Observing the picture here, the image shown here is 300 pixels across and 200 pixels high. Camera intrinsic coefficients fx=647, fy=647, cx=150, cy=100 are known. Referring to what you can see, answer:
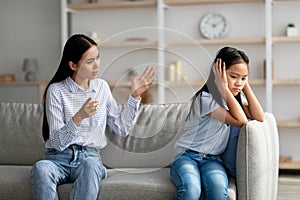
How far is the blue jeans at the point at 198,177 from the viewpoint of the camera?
115 inches

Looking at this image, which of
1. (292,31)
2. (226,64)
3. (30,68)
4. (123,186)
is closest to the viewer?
(123,186)

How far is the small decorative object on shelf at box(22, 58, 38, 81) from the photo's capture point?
677 centimetres

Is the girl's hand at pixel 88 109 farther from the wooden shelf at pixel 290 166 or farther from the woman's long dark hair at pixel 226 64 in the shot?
the wooden shelf at pixel 290 166

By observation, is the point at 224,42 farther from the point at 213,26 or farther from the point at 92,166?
the point at 92,166

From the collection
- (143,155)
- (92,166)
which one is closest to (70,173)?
(92,166)

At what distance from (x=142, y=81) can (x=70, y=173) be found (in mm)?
584

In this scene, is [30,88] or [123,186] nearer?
[123,186]

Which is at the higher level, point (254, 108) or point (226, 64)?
point (226, 64)

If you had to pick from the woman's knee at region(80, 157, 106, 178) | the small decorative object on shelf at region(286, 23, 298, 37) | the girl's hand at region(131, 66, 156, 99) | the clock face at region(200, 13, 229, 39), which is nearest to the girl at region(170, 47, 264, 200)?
the girl's hand at region(131, 66, 156, 99)

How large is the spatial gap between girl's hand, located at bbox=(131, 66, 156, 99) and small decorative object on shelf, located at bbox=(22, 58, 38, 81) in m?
3.63

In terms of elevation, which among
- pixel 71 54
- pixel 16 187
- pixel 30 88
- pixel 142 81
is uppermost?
pixel 71 54

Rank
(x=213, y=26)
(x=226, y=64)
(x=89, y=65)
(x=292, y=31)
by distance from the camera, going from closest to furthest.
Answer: (x=226, y=64)
(x=89, y=65)
(x=292, y=31)
(x=213, y=26)

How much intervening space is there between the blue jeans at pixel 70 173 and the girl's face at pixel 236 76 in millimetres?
765

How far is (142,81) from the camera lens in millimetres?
3262
